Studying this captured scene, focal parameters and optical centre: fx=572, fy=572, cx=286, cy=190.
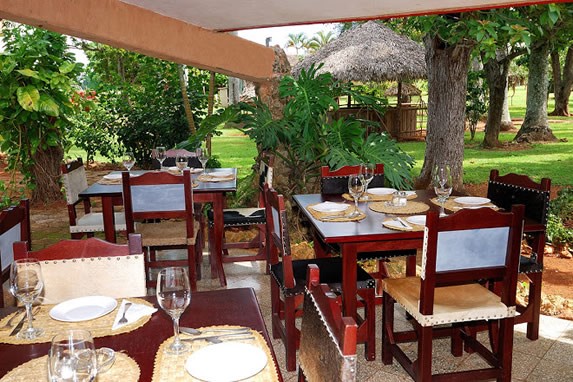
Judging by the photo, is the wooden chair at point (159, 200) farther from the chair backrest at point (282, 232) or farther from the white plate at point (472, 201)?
the white plate at point (472, 201)

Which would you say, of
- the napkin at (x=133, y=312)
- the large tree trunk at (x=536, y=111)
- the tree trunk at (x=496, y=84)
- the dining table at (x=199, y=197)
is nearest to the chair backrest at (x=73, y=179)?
the dining table at (x=199, y=197)

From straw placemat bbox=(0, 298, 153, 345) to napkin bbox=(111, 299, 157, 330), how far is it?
14 millimetres

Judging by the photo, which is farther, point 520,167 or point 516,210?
point 520,167

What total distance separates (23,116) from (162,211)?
353cm

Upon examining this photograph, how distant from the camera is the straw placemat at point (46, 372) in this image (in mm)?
1511

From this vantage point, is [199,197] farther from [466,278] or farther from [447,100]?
[447,100]

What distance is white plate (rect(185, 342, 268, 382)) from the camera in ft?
4.87

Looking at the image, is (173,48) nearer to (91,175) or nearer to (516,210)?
(516,210)

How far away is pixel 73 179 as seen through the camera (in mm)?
4605

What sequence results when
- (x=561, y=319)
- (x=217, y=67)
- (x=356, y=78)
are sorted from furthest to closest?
(x=356, y=78)
(x=217, y=67)
(x=561, y=319)

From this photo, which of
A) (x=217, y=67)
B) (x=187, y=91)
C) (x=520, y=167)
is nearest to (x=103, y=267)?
(x=217, y=67)

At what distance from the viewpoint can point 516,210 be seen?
2.60m

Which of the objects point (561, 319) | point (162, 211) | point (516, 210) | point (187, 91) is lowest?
point (561, 319)

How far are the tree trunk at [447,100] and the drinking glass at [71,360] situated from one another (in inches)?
248
